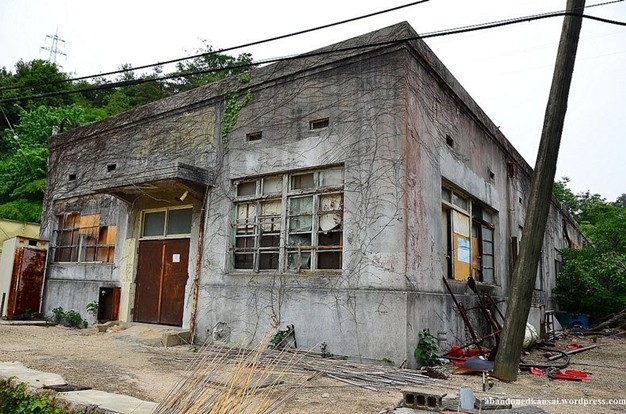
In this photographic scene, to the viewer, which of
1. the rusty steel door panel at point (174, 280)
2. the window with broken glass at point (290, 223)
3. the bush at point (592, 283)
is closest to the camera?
the window with broken glass at point (290, 223)

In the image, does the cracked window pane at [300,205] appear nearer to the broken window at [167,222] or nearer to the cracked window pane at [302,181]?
the cracked window pane at [302,181]

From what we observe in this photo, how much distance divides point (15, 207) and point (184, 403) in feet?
75.4

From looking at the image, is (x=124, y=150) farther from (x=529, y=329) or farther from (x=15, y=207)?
(x=15, y=207)

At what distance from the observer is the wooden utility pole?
612 centimetres

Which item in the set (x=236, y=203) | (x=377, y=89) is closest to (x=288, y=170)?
(x=236, y=203)

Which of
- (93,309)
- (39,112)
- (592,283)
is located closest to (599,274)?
(592,283)

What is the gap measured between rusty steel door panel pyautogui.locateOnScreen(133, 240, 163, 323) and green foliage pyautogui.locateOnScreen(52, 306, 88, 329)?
1667mm

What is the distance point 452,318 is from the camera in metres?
8.32

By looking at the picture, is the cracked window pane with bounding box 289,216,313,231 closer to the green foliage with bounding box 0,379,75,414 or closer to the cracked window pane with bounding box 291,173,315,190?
the cracked window pane with bounding box 291,173,315,190

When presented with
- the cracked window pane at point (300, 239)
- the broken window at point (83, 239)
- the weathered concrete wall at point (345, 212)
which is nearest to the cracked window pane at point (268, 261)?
the weathered concrete wall at point (345, 212)

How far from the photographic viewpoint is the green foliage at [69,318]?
1136cm

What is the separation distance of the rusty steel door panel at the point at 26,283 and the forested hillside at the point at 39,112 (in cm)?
602

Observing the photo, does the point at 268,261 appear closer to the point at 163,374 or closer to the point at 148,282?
the point at 163,374

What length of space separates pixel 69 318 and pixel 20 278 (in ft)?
6.65
